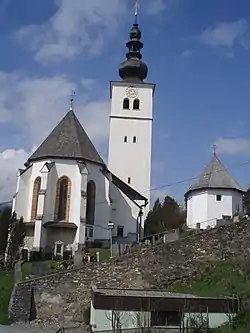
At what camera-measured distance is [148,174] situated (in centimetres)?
5588

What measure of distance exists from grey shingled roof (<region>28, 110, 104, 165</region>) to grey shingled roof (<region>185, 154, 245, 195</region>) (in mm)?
9586

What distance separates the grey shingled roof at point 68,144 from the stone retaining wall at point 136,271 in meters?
19.1

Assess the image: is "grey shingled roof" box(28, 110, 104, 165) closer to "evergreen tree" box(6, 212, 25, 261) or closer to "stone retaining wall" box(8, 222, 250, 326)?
"evergreen tree" box(6, 212, 25, 261)

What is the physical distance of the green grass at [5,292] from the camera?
22872 mm

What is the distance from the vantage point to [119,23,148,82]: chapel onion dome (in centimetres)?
5925

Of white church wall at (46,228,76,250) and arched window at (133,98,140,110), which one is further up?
arched window at (133,98,140,110)

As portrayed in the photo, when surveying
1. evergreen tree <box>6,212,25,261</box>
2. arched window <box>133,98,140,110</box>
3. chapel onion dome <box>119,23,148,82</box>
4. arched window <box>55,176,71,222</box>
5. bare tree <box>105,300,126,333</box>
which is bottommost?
bare tree <box>105,300,126,333</box>

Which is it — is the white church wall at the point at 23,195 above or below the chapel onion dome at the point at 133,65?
below

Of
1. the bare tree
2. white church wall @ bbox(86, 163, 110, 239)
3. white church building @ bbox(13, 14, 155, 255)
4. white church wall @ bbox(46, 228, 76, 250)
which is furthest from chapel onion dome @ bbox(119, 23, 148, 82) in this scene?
the bare tree

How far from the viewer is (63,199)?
41844 mm

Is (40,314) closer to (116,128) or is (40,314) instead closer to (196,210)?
(196,210)

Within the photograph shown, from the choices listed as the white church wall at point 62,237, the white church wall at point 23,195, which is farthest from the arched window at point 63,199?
the white church wall at point 23,195

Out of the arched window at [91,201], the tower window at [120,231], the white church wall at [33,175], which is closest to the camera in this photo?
the white church wall at [33,175]

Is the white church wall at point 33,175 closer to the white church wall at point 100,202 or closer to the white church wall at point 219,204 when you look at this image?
the white church wall at point 100,202
